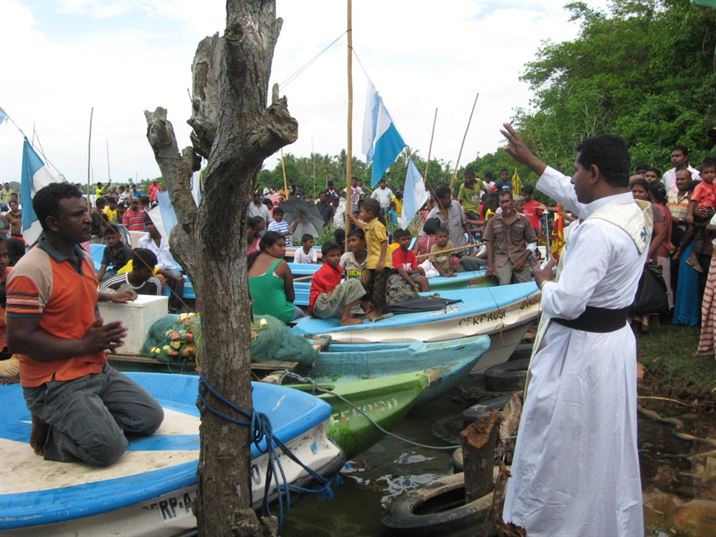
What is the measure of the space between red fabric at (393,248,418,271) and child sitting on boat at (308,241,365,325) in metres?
1.16

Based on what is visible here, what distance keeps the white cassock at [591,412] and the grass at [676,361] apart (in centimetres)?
401

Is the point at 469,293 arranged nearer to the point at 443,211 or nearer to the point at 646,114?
the point at 443,211

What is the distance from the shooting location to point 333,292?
8.15m

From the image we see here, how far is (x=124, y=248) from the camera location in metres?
9.89

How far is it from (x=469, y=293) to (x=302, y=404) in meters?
5.12

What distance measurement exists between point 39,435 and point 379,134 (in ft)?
23.5

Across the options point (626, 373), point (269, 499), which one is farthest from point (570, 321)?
point (269, 499)

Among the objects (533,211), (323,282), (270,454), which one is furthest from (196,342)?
(533,211)

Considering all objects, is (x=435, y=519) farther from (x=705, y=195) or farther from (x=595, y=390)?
(x=705, y=195)

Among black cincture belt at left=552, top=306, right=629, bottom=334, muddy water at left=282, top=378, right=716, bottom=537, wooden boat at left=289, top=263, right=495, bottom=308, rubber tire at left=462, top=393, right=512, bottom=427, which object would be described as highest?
black cincture belt at left=552, top=306, right=629, bottom=334

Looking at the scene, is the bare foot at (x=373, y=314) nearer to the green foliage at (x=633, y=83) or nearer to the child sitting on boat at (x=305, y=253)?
the child sitting on boat at (x=305, y=253)

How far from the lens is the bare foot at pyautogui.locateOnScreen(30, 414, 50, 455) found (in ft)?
13.6

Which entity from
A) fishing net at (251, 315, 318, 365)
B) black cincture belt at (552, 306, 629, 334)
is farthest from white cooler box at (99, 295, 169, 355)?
black cincture belt at (552, 306, 629, 334)

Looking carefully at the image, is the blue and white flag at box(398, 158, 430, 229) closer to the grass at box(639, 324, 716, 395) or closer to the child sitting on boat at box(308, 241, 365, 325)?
the child sitting on boat at box(308, 241, 365, 325)
